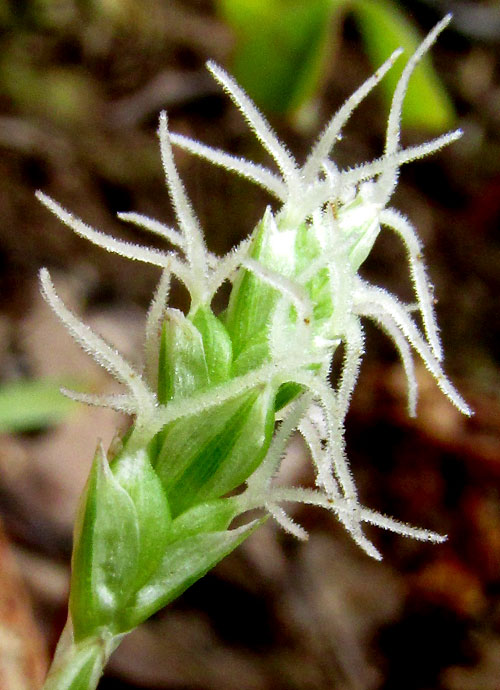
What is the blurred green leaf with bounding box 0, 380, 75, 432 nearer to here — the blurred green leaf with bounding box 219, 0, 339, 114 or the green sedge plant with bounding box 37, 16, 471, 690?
the blurred green leaf with bounding box 219, 0, 339, 114

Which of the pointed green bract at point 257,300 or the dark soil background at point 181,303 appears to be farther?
the dark soil background at point 181,303

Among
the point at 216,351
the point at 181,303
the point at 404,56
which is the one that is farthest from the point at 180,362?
the point at 404,56

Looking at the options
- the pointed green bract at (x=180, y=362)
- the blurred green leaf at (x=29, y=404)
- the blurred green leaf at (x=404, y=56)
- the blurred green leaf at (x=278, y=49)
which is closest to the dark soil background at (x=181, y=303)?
the blurred green leaf at (x=29, y=404)

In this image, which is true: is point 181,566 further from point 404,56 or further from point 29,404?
point 404,56

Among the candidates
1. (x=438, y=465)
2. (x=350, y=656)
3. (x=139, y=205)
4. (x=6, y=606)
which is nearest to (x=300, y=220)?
(x=6, y=606)

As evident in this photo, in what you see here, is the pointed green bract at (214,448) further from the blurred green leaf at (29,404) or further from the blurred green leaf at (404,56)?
the blurred green leaf at (404,56)

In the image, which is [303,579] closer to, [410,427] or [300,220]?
[410,427]

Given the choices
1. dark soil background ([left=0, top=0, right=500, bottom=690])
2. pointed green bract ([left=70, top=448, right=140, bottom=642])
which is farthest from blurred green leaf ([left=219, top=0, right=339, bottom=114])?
pointed green bract ([left=70, top=448, right=140, bottom=642])
